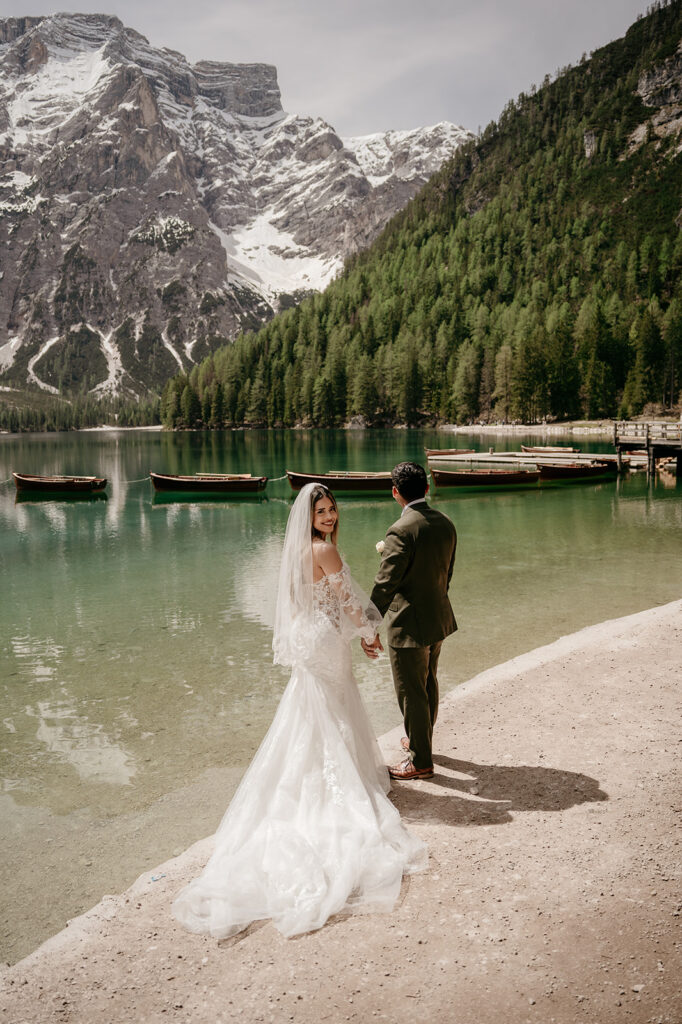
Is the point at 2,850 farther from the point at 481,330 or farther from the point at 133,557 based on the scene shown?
the point at 481,330

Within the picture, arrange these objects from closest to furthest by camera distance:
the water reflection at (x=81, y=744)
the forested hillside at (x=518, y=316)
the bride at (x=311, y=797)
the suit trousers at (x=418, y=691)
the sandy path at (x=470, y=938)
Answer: the sandy path at (x=470, y=938)
the bride at (x=311, y=797)
the suit trousers at (x=418, y=691)
the water reflection at (x=81, y=744)
the forested hillside at (x=518, y=316)

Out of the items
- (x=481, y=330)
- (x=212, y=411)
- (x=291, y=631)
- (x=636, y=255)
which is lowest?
(x=291, y=631)

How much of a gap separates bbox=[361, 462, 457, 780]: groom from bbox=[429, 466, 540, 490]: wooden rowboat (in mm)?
37147

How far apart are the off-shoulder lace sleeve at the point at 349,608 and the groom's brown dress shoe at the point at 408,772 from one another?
1648 millimetres

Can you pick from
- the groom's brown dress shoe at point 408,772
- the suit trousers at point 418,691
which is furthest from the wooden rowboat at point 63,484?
the suit trousers at point 418,691

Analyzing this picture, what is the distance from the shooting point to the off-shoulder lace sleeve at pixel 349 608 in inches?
239

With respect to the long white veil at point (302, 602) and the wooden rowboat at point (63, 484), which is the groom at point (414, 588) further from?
the wooden rowboat at point (63, 484)

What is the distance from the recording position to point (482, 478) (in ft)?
144

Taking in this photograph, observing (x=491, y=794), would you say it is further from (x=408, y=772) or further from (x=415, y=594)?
(x=415, y=594)

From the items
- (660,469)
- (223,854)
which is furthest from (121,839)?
(660,469)

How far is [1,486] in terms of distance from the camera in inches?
2142

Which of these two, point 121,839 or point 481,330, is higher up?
point 481,330

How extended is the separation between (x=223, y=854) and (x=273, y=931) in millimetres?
761

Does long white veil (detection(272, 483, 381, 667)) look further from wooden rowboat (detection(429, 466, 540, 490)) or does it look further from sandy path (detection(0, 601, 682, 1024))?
wooden rowboat (detection(429, 466, 540, 490))
